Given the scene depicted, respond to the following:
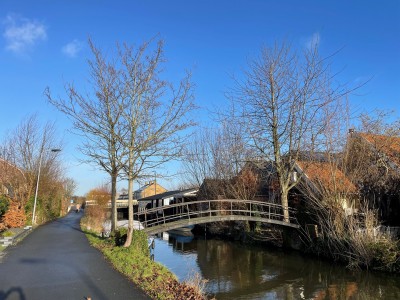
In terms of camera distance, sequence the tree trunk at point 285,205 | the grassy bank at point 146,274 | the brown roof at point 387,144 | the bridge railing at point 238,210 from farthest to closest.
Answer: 1. the tree trunk at point 285,205
2. the bridge railing at point 238,210
3. the brown roof at point 387,144
4. the grassy bank at point 146,274

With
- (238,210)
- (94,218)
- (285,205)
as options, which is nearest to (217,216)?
(238,210)

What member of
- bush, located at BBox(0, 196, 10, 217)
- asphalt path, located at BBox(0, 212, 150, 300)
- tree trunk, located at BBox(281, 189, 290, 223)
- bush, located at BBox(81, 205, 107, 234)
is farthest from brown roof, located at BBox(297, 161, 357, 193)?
bush, located at BBox(81, 205, 107, 234)

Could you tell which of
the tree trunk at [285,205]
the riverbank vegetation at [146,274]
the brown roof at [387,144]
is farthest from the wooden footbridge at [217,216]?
the brown roof at [387,144]

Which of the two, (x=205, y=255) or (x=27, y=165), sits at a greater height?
(x=27, y=165)

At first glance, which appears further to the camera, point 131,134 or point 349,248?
point 349,248

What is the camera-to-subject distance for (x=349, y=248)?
1620 centimetres

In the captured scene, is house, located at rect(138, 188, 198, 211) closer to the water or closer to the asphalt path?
the water

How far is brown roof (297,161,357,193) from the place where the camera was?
1786cm

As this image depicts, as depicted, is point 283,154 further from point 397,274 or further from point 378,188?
point 397,274

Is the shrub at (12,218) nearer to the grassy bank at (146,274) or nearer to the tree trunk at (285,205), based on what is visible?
the grassy bank at (146,274)

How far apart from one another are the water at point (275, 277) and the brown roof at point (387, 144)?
644 cm

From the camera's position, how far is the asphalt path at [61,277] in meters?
7.94

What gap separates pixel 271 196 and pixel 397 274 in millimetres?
13500

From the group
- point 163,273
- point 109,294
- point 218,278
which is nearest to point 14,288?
point 109,294
